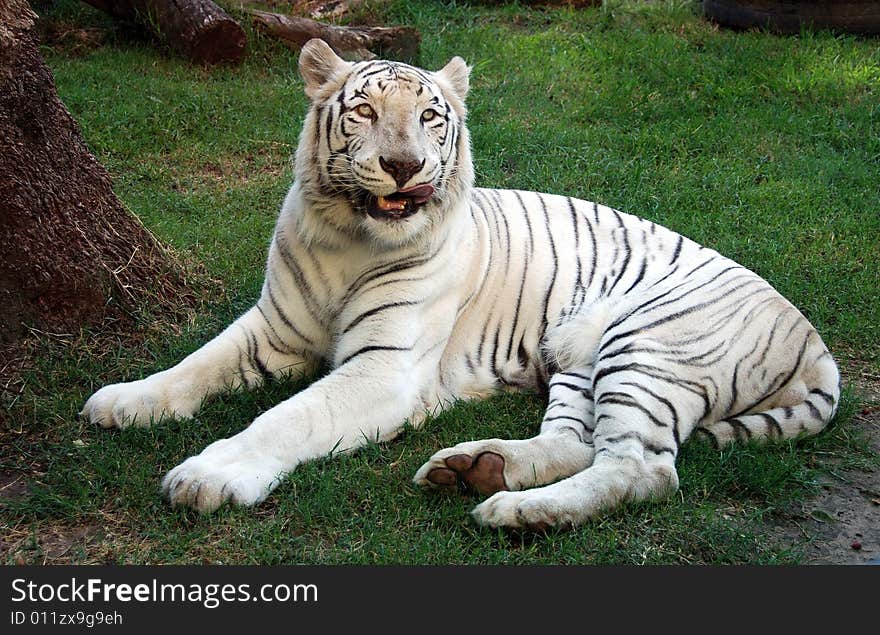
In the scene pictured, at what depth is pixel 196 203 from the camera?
5504mm

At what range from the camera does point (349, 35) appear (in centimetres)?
712

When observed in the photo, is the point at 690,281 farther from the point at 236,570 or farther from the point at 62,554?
the point at 62,554

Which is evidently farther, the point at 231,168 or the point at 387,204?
the point at 231,168

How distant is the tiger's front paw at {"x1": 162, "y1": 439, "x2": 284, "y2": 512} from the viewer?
9.45 feet

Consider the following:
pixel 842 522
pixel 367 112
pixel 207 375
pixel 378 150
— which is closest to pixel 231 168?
pixel 207 375

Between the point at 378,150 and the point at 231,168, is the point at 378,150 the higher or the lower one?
the higher one

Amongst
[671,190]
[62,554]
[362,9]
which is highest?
[362,9]

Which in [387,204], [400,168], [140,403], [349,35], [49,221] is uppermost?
[349,35]

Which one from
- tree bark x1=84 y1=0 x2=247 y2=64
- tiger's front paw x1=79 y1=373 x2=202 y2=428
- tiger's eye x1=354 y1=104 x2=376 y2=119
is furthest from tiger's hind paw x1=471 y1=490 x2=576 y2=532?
tree bark x1=84 y1=0 x2=247 y2=64

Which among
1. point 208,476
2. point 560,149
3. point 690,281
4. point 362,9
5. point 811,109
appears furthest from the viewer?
point 362,9

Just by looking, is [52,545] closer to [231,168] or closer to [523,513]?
[523,513]

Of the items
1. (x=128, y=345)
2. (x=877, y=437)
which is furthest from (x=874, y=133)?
(x=128, y=345)

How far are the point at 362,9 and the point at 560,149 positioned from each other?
2844 mm

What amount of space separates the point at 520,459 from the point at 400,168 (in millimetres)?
1017
